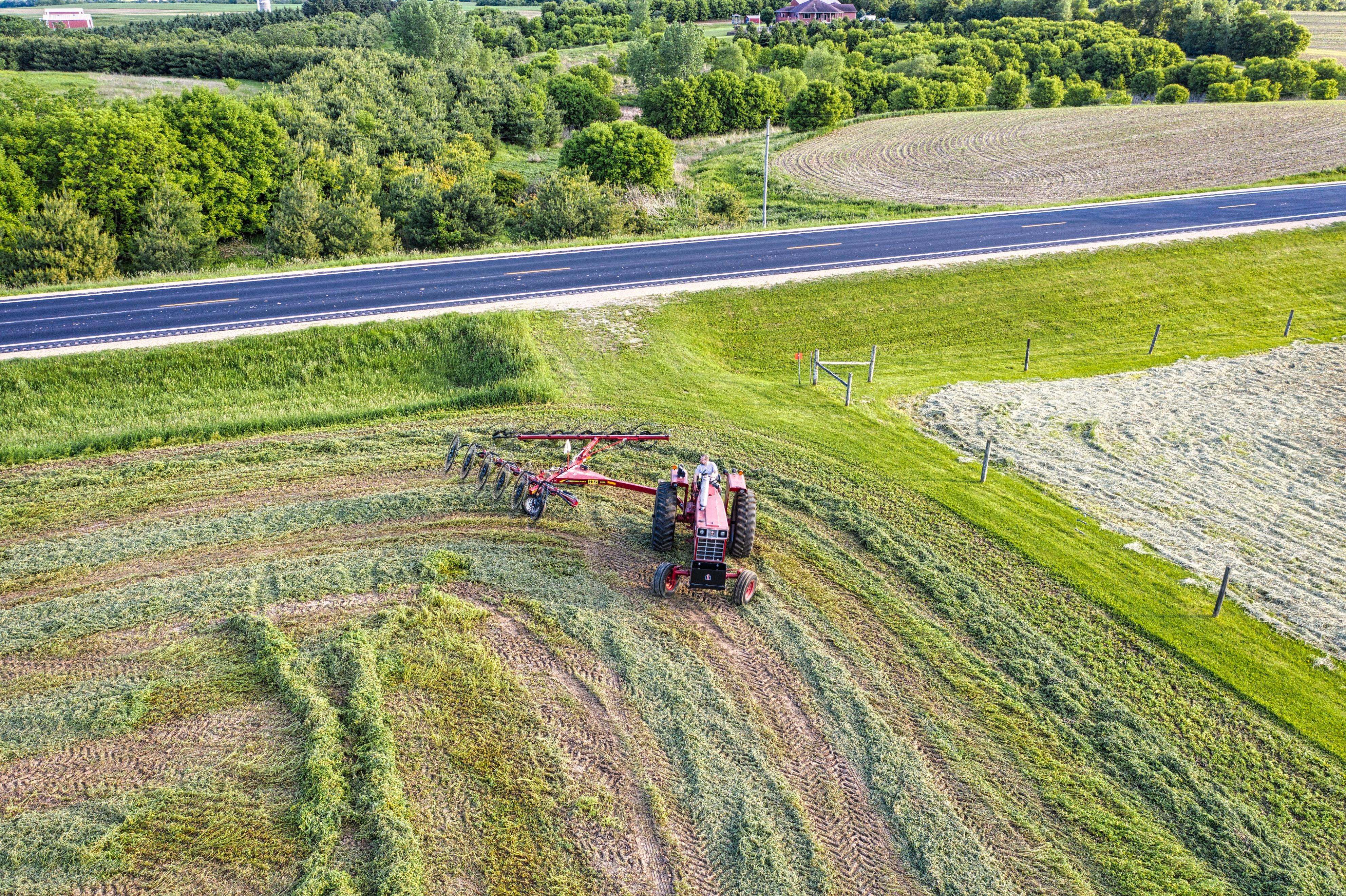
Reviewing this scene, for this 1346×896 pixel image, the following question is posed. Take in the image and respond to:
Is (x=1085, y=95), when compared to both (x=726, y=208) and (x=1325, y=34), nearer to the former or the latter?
(x=1325, y=34)

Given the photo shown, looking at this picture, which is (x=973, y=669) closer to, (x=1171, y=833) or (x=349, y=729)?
(x=1171, y=833)

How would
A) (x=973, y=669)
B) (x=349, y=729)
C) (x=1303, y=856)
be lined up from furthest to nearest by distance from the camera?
(x=973, y=669) → (x=349, y=729) → (x=1303, y=856)

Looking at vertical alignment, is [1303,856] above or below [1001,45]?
below

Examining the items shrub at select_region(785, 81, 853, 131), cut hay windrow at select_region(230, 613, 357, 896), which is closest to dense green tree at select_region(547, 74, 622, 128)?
shrub at select_region(785, 81, 853, 131)

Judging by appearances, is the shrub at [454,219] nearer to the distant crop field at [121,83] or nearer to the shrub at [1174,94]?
the distant crop field at [121,83]

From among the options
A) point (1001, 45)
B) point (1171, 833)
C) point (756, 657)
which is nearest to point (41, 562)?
point (756, 657)
